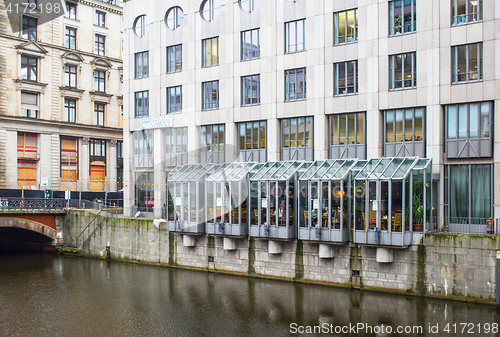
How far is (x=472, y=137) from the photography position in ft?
103

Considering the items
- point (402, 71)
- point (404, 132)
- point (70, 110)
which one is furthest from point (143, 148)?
point (70, 110)

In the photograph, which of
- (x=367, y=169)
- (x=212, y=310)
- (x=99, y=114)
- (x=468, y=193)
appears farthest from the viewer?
(x=99, y=114)

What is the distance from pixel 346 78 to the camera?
3581 centimetres

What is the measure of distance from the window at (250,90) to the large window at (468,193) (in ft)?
49.6

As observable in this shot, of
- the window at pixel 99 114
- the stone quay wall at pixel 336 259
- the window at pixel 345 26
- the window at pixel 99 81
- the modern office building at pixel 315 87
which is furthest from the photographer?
the window at pixel 99 81

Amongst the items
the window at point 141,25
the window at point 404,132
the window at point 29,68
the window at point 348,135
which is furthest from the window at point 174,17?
the window at point 29,68

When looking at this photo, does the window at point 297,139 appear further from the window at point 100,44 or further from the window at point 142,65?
the window at point 100,44

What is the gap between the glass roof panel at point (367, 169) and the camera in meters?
31.6

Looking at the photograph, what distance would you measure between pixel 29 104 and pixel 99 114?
11098mm

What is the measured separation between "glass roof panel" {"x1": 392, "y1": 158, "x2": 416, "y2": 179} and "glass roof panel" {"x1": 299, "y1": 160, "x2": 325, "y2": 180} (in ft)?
18.1

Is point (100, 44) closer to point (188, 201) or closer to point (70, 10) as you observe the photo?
point (70, 10)

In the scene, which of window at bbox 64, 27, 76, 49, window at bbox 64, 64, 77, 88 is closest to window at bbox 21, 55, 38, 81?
window at bbox 64, 64, 77, 88

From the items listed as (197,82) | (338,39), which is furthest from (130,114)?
(338,39)

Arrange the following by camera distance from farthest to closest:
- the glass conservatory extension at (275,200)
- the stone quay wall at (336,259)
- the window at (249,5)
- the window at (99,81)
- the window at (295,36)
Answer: the window at (99,81) → the window at (249,5) → the window at (295,36) → the glass conservatory extension at (275,200) → the stone quay wall at (336,259)
